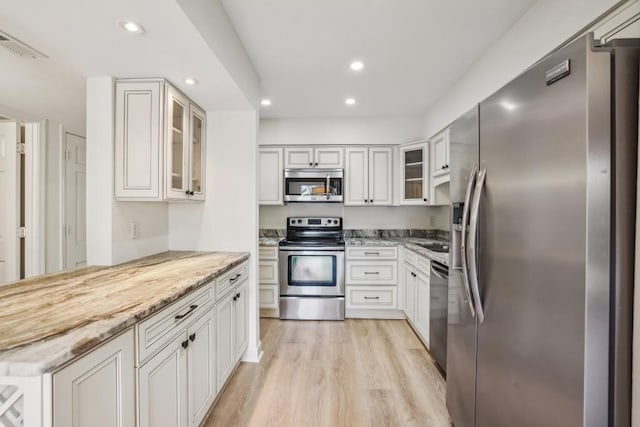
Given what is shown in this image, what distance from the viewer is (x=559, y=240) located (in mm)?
895

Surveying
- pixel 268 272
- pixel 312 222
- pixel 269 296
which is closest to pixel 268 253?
pixel 268 272

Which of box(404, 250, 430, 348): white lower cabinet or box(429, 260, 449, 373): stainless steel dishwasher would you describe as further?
box(404, 250, 430, 348): white lower cabinet

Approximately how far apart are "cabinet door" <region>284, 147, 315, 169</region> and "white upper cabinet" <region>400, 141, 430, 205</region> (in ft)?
3.87

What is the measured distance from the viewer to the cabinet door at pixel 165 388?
1116 mm

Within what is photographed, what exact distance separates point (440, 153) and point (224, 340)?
2.74 metres

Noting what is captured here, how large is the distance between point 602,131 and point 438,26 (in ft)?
4.94

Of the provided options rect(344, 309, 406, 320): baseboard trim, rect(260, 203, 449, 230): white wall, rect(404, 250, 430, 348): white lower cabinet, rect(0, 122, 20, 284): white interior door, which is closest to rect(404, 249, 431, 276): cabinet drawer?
rect(404, 250, 430, 348): white lower cabinet

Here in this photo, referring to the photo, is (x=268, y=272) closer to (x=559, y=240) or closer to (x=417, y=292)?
(x=417, y=292)

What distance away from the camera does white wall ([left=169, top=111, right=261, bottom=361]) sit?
8.10 feet

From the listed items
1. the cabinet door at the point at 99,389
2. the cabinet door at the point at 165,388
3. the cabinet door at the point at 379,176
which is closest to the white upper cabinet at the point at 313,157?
the cabinet door at the point at 379,176

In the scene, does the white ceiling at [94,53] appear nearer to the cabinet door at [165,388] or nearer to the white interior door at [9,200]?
the white interior door at [9,200]

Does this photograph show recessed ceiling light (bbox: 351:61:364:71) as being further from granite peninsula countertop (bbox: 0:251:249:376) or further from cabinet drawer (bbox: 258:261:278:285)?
cabinet drawer (bbox: 258:261:278:285)

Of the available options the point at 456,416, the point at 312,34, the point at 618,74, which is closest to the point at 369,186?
the point at 312,34

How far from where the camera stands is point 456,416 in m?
1.58
